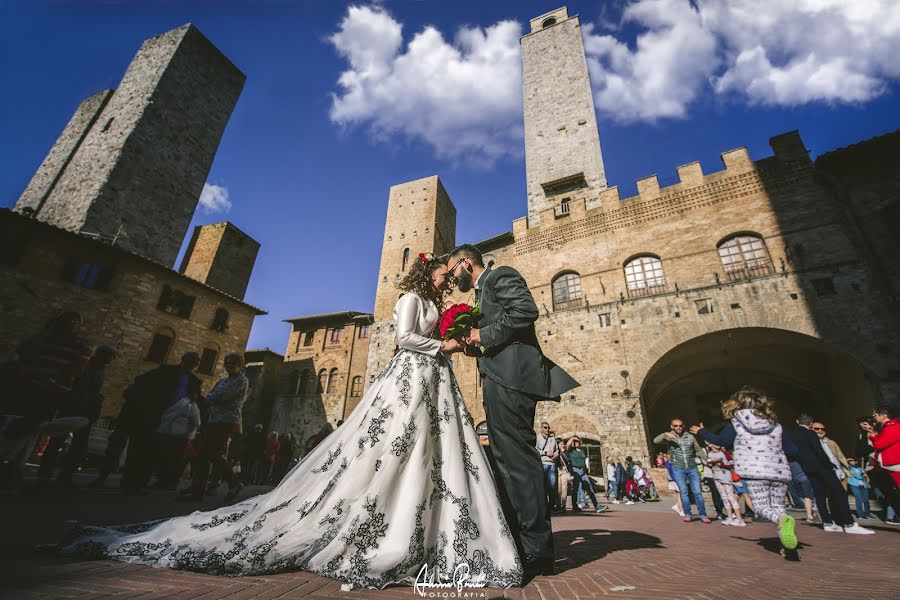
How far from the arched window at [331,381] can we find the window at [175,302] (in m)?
8.03

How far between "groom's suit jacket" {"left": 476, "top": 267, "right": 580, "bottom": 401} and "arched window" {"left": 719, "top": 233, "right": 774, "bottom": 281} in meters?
12.9

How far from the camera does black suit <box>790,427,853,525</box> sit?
4.54 m

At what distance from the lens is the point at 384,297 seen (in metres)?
20.0

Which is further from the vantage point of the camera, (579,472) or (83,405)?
(579,472)

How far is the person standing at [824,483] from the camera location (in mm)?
4539

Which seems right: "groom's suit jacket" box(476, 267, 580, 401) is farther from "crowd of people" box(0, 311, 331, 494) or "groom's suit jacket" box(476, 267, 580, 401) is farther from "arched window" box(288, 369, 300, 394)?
"arched window" box(288, 369, 300, 394)

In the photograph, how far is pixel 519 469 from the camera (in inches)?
82.8

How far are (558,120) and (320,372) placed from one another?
20139 millimetres

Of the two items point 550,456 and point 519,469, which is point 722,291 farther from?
point 519,469

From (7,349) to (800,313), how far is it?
2464cm

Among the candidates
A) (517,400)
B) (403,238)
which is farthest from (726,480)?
(403,238)

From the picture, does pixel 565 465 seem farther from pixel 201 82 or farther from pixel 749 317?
pixel 201 82

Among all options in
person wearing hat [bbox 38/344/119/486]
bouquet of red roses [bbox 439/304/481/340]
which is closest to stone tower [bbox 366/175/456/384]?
person wearing hat [bbox 38/344/119/486]
